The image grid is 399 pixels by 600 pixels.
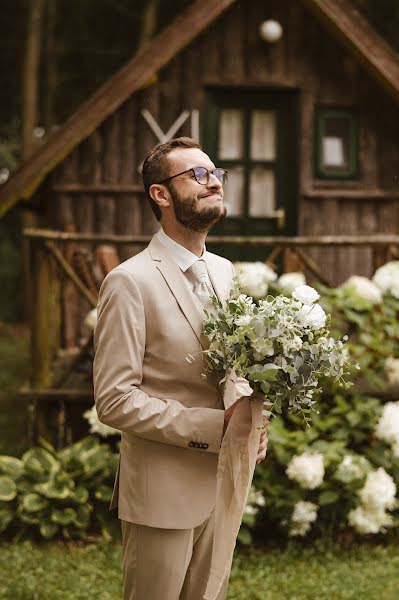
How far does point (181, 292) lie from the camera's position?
9.11 ft

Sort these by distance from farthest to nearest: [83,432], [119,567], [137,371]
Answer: [83,432] < [119,567] < [137,371]

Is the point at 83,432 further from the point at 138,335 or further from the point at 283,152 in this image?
the point at 283,152

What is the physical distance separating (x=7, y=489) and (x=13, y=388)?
6065 mm

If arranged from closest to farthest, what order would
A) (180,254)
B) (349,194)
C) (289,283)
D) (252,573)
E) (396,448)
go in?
(180,254) < (252,573) < (396,448) < (289,283) < (349,194)

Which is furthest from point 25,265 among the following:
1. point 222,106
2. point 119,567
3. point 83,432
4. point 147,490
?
point 147,490

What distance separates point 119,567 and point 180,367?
9.26ft

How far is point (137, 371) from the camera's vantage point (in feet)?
8.69

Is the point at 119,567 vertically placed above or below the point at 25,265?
below

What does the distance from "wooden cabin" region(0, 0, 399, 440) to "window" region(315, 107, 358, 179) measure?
1 centimetres

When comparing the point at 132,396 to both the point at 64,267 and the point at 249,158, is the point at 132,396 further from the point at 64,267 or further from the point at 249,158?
the point at 249,158

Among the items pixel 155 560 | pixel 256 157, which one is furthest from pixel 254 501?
pixel 256 157

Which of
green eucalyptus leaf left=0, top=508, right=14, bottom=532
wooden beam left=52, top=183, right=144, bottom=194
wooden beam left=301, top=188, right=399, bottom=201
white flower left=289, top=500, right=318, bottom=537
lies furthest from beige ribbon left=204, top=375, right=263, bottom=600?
wooden beam left=301, top=188, right=399, bottom=201

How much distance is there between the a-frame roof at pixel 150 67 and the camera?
26.6 ft

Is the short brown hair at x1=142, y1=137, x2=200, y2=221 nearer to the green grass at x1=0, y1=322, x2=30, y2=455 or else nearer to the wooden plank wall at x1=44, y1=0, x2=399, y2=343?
the green grass at x1=0, y1=322, x2=30, y2=455
